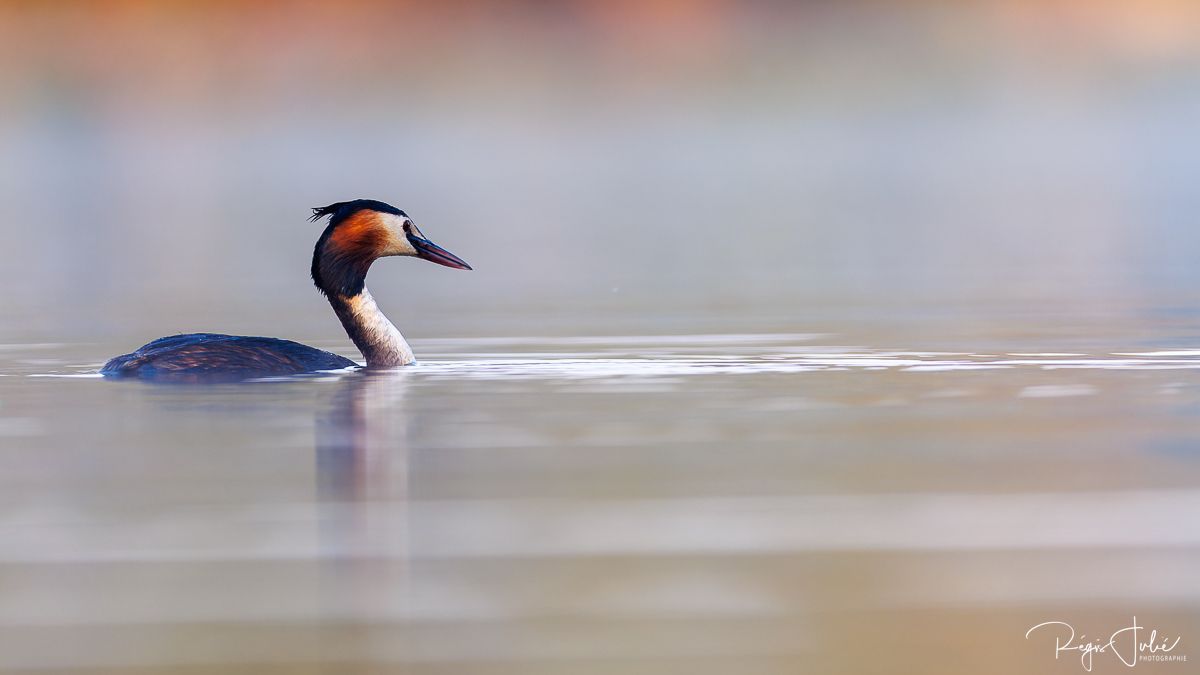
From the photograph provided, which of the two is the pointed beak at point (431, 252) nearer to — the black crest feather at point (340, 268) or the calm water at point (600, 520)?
the black crest feather at point (340, 268)

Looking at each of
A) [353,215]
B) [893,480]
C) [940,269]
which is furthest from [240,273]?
[893,480]

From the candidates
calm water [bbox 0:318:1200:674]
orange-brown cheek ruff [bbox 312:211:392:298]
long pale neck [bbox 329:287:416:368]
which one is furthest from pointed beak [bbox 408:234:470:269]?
calm water [bbox 0:318:1200:674]

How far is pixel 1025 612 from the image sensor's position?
6992 millimetres

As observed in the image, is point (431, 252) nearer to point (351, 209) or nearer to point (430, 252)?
point (430, 252)

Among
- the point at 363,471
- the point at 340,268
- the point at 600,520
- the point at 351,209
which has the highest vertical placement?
the point at 351,209

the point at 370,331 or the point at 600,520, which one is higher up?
the point at 370,331

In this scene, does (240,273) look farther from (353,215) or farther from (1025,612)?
(1025,612)

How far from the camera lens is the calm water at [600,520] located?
22.2ft

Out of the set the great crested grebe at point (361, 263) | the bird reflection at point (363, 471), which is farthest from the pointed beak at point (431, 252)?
the bird reflection at point (363, 471)

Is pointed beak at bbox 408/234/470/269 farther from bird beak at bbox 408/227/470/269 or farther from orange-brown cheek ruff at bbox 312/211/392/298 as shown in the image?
orange-brown cheek ruff at bbox 312/211/392/298

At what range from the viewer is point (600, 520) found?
845cm
